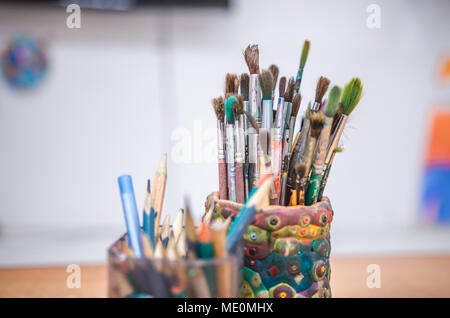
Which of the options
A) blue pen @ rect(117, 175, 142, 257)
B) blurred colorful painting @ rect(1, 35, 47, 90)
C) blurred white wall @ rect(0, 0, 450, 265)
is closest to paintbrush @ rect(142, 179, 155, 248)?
blue pen @ rect(117, 175, 142, 257)

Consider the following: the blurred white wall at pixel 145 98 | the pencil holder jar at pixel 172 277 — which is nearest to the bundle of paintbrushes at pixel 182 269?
the pencil holder jar at pixel 172 277

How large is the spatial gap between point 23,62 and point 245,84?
82 cm

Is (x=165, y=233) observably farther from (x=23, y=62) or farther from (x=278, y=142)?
(x=23, y=62)

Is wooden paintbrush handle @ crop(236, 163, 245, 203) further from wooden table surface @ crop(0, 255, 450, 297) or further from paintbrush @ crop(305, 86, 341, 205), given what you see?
wooden table surface @ crop(0, 255, 450, 297)

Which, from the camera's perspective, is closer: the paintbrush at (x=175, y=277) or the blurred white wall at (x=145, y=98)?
the paintbrush at (x=175, y=277)

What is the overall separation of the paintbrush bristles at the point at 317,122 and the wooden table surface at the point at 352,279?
7.2 inches

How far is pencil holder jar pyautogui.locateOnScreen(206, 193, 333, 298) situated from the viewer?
284 millimetres

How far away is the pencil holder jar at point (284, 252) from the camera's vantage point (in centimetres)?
28

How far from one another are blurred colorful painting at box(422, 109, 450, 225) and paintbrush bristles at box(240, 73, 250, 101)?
822mm

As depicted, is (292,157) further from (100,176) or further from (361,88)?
(100,176)

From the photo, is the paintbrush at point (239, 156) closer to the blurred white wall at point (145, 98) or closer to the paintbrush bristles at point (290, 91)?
the paintbrush bristles at point (290, 91)
